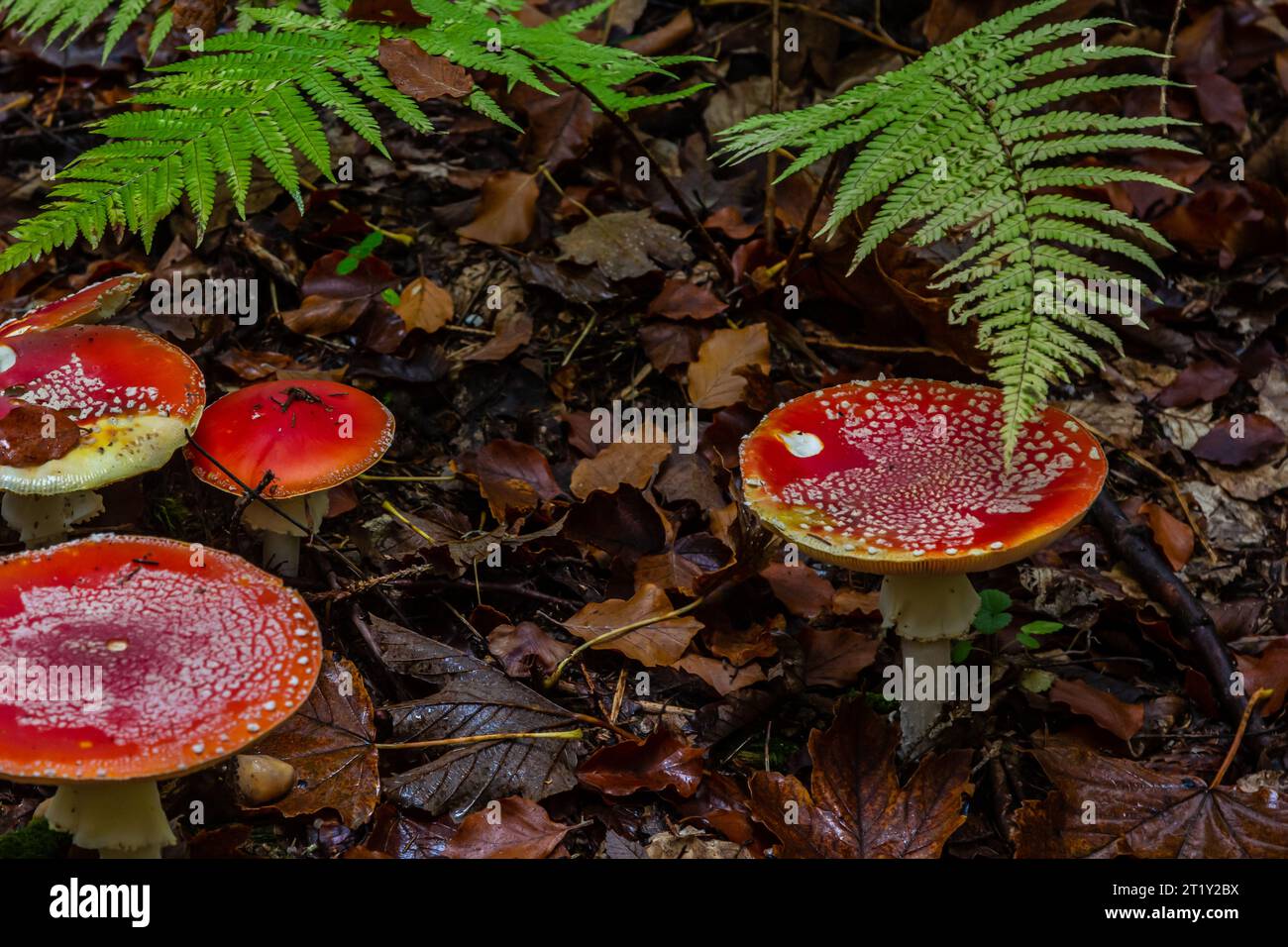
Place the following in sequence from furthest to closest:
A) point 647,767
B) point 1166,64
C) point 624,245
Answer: point 1166,64
point 624,245
point 647,767

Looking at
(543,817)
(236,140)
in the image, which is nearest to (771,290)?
(236,140)

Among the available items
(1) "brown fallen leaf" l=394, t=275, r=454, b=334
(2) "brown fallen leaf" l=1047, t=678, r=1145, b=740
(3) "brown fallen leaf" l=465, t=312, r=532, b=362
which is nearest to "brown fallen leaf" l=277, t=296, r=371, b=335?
(1) "brown fallen leaf" l=394, t=275, r=454, b=334

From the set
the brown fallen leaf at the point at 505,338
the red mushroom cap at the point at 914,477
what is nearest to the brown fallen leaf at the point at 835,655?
the red mushroom cap at the point at 914,477

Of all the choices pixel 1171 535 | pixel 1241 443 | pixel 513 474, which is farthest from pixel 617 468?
pixel 1241 443

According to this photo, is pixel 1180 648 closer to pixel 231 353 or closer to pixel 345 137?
pixel 231 353

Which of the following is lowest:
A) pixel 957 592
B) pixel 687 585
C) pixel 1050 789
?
pixel 1050 789

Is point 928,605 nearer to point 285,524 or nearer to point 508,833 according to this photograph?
point 508,833

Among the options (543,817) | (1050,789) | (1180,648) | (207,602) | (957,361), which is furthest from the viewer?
(957,361)
